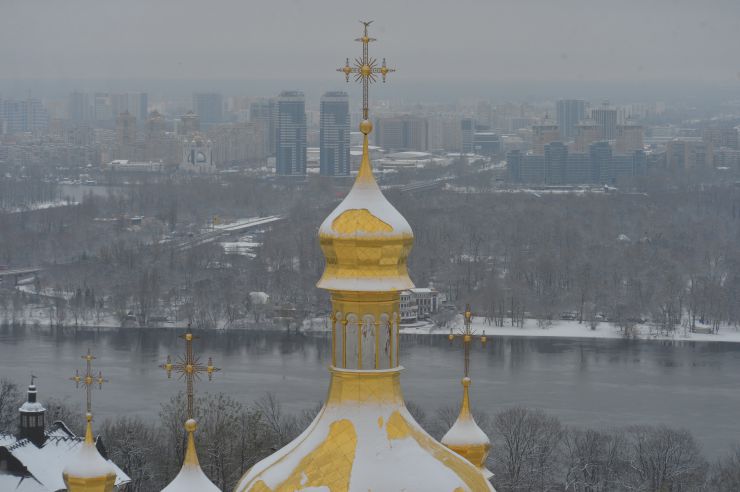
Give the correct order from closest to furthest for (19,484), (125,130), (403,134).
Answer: (19,484)
(125,130)
(403,134)

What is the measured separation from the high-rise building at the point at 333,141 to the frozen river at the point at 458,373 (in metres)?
51.4

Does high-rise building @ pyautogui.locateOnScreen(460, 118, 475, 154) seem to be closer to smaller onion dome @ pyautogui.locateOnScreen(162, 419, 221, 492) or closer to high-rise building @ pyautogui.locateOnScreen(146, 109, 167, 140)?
high-rise building @ pyautogui.locateOnScreen(146, 109, 167, 140)

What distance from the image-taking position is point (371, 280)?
434 cm

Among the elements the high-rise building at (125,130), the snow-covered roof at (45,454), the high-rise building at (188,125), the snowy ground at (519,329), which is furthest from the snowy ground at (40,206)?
the snow-covered roof at (45,454)

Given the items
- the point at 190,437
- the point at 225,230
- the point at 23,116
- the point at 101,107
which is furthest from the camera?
the point at 101,107

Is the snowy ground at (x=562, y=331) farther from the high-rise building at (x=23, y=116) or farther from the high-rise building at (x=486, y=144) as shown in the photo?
the high-rise building at (x=23, y=116)

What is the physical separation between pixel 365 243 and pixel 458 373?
69.9 feet

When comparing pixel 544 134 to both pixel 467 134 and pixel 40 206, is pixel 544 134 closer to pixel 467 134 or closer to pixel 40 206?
pixel 467 134

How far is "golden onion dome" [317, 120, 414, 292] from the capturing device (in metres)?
4.34

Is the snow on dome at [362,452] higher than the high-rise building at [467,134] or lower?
higher

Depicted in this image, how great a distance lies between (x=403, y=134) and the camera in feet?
327

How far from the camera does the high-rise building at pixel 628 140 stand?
8350cm

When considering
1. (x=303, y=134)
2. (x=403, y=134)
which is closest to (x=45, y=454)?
(x=303, y=134)

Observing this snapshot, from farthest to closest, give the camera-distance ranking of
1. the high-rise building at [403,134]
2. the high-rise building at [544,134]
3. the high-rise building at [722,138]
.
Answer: the high-rise building at [403,134]
the high-rise building at [544,134]
the high-rise building at [722,138]
